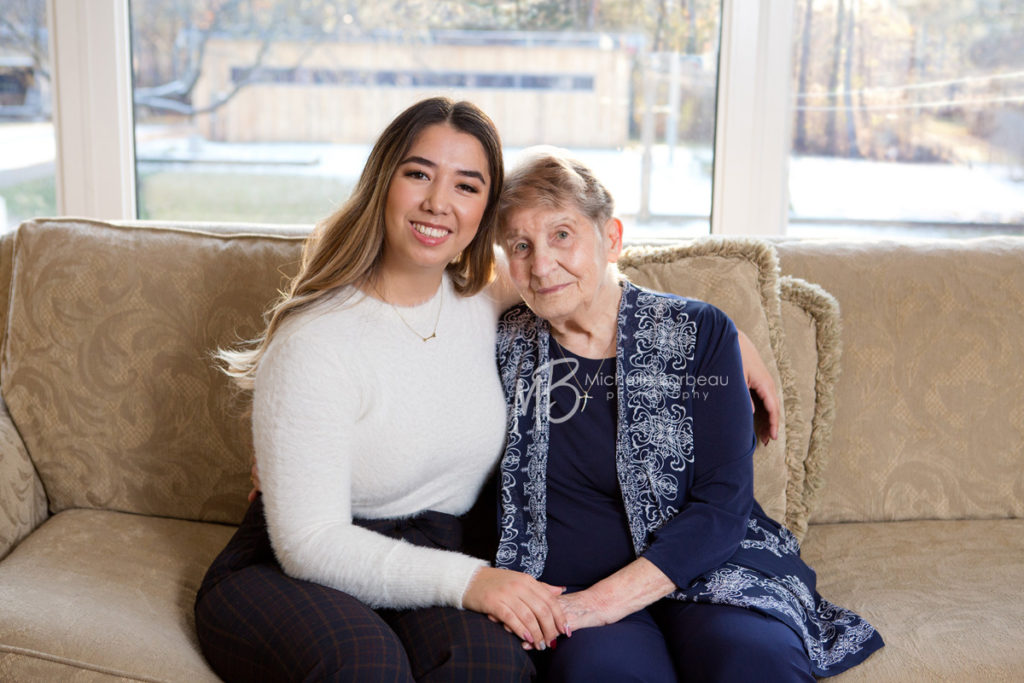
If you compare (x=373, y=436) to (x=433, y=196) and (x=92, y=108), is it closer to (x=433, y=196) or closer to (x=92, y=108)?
(x=433, y=196)

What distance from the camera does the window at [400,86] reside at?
8.80 feet

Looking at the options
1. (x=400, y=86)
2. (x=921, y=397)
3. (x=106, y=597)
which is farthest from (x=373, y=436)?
(x=400, y=86)

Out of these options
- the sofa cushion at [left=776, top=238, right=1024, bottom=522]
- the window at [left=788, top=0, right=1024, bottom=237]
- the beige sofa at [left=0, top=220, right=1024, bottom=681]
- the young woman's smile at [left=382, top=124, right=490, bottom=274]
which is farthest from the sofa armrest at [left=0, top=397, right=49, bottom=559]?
the window at [left=788, top=0, right=1024, bottom=237]

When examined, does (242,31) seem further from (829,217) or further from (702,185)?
(829,217)

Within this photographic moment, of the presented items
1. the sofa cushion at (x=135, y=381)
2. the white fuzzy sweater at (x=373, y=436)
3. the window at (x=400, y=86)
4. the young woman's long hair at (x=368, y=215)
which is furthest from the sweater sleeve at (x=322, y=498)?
the window at (x=400, y=86)

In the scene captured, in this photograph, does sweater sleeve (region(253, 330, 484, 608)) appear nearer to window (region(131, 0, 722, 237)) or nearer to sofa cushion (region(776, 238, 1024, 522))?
sofa cushion (region(776, 238, 1024, 522))

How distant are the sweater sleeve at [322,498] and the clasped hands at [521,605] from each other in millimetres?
24

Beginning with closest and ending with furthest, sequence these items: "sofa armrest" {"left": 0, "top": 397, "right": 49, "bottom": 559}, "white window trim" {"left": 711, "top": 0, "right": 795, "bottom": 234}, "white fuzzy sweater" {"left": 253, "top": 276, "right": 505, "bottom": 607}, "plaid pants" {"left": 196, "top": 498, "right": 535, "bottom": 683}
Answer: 1. "plaid pants" {"left": 196, "top": 498, "right": 535, "bottom": 683}
2. "white fuzzy sweater" {"left": 253, "top": 276, "right": 505, "bottom": 607}
3. "sofa armrest" {"left": 0, "top": 397, "right": 49, "bottom": 559}
4. "white window trim" {"left": 711, "top": 0, "right": 795, "bottom": 234}

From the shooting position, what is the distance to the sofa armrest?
180 centimetres

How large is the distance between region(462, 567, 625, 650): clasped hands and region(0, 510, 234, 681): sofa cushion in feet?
1.38

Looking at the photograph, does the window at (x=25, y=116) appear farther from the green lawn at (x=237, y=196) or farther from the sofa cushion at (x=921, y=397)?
the sofa cushion at (x=921, y=397)

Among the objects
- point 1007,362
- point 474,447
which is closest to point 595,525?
A: point 474,447

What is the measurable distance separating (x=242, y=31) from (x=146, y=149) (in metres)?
0.44

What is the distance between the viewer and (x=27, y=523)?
1.89 meters
